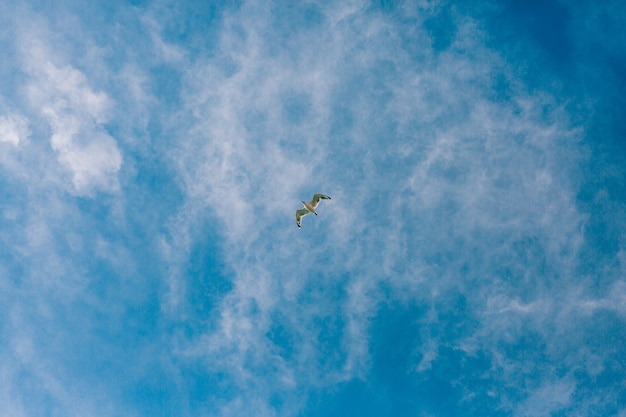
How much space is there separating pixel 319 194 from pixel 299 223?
631cm

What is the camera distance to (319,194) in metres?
93.5

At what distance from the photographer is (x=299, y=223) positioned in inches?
3819
